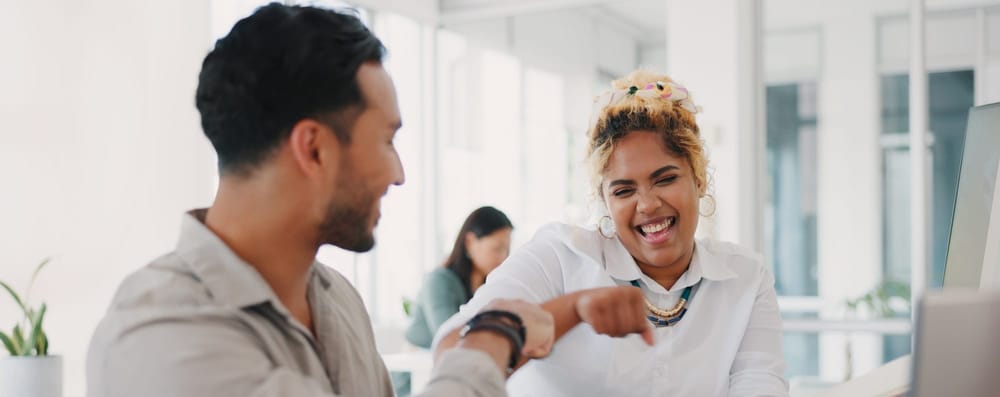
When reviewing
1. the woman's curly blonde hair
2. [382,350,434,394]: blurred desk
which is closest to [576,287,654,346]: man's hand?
the woman's curly blonde hair

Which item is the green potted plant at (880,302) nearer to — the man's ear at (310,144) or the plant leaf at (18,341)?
the plant leaf at (18,341)

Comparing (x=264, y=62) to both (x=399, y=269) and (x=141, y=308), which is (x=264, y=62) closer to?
(x=141, y=308)

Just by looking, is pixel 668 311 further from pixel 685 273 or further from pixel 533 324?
pixel 533 324

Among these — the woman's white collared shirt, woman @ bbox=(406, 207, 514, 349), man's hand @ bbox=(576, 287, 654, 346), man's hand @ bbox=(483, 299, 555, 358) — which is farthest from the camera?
woman @ bbox=(406, 207, 514, 349)

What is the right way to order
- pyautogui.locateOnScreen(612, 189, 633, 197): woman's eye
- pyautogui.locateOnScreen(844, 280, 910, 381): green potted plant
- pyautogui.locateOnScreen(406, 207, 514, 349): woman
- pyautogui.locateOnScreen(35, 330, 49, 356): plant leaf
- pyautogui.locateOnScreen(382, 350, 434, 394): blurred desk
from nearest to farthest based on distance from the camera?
1. pyautogui.locateOnScreen(612, 189, 633, 197): woman's eye
2. pyautogui.locateOnScreen(35, 330, 49, 356): plant leaf
3. pyautogui.locateOnScreen(382, 350, 434, 394): blurred desk
4. pyautogui.locateOnScreen(406, 207, 514, 349): woman
5. pyautogui.locateOnScreen(844, 280, 910, 381): green potted plant

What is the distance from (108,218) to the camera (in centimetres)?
480

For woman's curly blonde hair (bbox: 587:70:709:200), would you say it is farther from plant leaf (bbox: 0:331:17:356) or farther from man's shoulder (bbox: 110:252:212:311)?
plant leaf (bbox: 0:331:17:356)

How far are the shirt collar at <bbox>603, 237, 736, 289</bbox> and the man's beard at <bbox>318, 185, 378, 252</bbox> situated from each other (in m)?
0.88

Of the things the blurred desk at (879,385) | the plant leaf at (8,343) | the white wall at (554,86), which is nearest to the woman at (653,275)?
the blurred desk at (879,385)

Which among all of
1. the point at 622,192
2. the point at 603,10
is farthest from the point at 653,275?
the point at 603,10

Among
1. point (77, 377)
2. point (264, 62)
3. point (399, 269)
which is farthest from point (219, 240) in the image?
point (399, 269)

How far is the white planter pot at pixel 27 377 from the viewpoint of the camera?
3121mm

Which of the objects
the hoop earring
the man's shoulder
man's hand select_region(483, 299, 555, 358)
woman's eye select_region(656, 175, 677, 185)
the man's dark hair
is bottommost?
man's hand select_region(483, 299, 555, 358)

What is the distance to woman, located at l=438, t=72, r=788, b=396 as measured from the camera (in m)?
1.98
